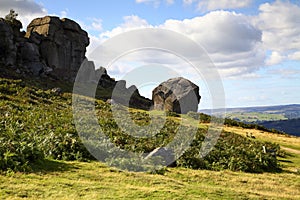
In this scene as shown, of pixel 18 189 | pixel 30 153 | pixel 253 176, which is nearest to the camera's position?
pixel 18 189

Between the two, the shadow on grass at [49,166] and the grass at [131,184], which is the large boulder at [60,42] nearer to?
the shadow on grass at [49,166]

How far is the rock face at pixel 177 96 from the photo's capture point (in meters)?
58.8

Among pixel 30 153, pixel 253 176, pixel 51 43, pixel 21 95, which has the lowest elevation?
pixel 253 176

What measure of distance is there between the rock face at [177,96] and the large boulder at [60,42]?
28406 millimetres

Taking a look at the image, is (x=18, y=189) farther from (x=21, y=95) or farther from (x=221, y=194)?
(x=21, y=95)

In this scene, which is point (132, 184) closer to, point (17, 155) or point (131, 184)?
point (131, 184)

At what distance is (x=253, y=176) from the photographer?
21.7 m

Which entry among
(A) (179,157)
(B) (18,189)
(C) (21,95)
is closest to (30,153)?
(B) (18,189)

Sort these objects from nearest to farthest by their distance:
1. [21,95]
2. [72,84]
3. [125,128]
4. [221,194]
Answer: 1. [221,194]
2. [125,128]
3. [21,95]
4. [72,84]

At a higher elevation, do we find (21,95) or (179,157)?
(21,95)

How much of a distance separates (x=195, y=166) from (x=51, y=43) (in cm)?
6901

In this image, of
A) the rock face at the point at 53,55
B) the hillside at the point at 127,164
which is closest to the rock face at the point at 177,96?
the rock face at the point at 53,55

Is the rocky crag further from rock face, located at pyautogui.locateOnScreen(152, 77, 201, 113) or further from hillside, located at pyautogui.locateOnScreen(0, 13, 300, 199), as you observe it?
hillside, located at pyautogui.locateOnScreen(0, 13, 300, 199)

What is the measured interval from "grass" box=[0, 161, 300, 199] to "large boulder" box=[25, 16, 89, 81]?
208ft
